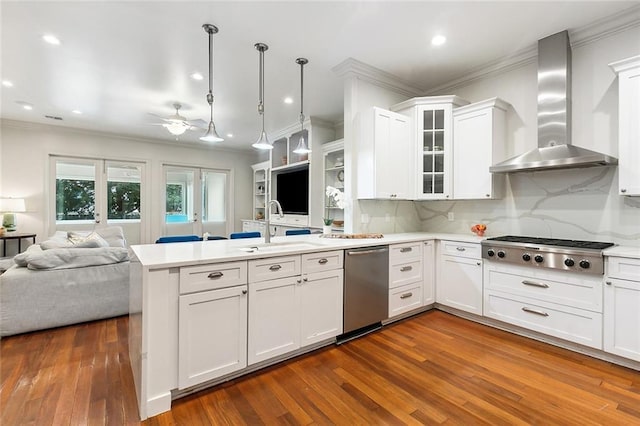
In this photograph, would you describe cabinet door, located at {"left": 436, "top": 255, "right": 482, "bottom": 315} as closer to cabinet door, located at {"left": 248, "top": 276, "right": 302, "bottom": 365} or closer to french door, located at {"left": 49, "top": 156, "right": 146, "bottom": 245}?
cabinet door, located at {"left": 248, "top": 276, "right": 302, "bottom": 365}

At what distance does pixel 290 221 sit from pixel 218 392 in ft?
13.3

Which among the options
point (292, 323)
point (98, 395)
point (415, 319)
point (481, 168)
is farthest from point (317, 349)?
point (481, 168)

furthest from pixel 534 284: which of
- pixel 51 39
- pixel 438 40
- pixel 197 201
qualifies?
pixel 197 201

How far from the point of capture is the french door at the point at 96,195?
5941 millimetres

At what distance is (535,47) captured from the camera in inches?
118

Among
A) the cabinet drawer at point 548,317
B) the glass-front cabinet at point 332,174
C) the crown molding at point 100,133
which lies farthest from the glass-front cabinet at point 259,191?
the cabinet drawer at point 548,317

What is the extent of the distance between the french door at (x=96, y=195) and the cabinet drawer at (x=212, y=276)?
5.83m

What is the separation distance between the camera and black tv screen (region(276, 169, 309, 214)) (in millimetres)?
5492

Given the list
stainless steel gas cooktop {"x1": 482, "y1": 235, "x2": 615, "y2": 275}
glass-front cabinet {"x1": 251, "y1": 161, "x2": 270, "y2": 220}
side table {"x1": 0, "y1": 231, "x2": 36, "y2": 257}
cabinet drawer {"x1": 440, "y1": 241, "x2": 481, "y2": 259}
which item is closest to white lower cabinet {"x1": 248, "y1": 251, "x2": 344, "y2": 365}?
cabinet drawer {"x1": 440, "y1": 241, "x2": 481, "y2": 259}

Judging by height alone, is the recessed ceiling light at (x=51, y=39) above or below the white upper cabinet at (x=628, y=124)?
above

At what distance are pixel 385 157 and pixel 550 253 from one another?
5.88 feet

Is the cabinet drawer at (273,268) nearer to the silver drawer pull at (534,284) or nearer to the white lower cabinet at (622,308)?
the silver drawer pull at (534,284)

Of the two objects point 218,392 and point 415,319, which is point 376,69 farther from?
point 218,392

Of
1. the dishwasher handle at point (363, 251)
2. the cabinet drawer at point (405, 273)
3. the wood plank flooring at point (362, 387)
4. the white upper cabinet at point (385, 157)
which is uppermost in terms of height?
the white upper cabinet at point (385, 157)
